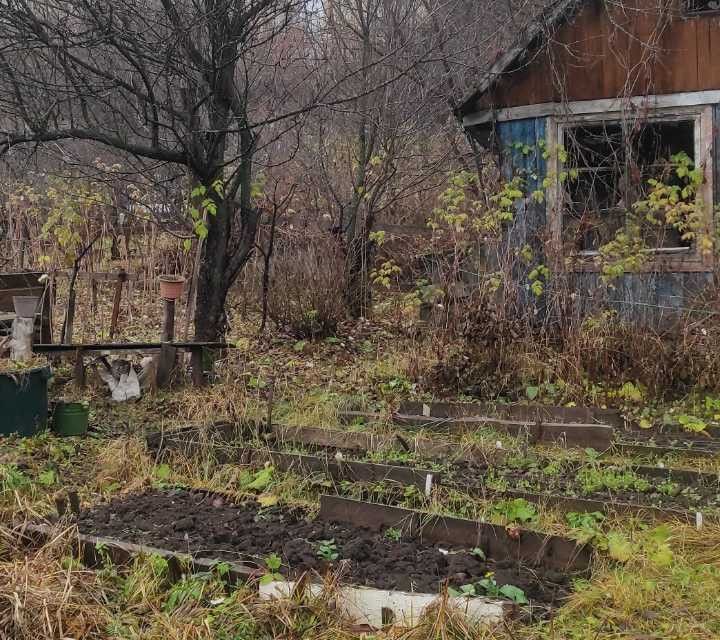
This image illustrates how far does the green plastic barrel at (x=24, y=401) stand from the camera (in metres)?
6.64

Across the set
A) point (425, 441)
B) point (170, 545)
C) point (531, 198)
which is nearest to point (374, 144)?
point (531, 198)

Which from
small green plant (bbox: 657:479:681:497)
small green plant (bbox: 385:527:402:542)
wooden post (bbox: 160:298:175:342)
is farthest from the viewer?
wooden post (bbox: 160:298:175:342)

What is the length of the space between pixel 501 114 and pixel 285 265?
11.5 feet

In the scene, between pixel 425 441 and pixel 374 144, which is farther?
pixel 374 144

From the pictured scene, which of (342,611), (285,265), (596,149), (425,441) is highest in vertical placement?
(596,149)

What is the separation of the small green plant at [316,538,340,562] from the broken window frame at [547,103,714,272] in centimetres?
493

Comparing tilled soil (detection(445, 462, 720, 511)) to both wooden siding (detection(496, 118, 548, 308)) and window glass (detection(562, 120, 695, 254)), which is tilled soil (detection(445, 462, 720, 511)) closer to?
window glass (detection(562, 120, 695, 254))

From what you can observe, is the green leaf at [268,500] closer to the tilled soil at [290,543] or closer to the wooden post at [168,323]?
the tilled soil at [290,543]

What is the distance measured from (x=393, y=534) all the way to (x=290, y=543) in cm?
59

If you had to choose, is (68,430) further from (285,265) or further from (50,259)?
(50,259)

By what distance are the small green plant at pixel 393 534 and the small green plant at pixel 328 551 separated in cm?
34

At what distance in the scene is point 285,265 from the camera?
11.1 meters

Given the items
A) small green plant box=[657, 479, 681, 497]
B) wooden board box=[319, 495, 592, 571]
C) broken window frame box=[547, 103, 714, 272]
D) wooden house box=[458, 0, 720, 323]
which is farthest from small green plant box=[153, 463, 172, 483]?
broken window frame box=[547, 103, 714, 272]

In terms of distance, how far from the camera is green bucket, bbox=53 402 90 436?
7047 mm
